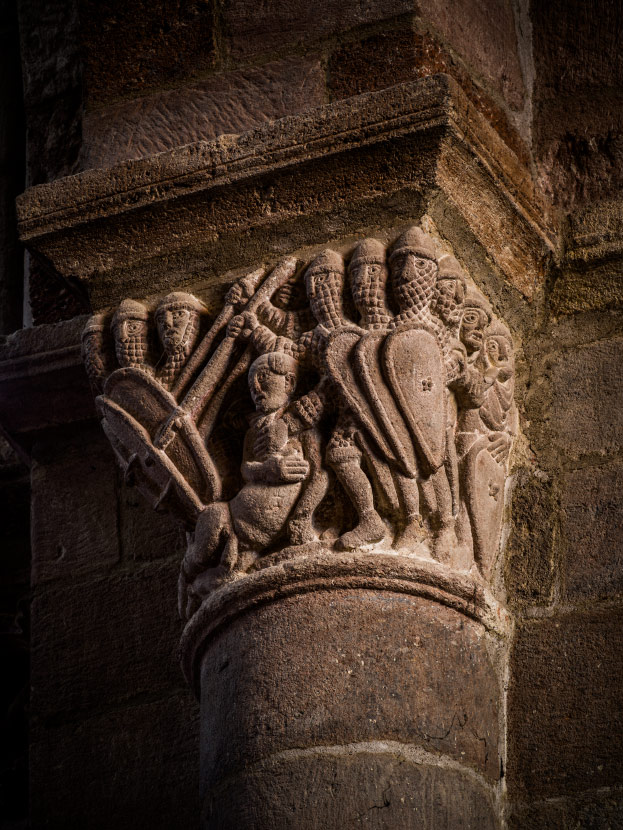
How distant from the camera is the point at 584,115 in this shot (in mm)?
3186

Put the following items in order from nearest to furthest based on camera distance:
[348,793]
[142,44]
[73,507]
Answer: [348,793] → [142,44] → [73,507]

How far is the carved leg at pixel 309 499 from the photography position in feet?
8.43

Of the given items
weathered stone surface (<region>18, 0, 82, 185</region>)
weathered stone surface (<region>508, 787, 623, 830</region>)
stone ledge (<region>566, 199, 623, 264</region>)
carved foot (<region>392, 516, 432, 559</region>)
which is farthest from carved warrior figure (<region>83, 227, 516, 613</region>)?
weathered stone surface (<region>18, 0, 82, 185</region>)

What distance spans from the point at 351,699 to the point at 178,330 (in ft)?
2.59

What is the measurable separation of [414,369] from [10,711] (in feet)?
4.89

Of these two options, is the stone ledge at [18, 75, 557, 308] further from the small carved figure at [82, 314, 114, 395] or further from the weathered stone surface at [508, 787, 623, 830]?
the weathered stone surface at [508, 787, 623, 830]

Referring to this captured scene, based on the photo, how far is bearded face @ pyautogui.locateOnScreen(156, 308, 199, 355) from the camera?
280cm

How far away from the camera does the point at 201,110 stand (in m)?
3.08

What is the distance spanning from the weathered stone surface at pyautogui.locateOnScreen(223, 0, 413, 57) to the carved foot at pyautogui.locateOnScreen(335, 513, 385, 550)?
1.05 m

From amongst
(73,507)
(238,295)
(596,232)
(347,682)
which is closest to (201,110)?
(238,295)

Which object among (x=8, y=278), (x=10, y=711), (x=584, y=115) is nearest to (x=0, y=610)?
(x=10, y=711)

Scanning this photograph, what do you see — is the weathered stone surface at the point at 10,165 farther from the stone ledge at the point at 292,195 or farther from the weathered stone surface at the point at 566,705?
the weathered stone surface at the point at 566,705

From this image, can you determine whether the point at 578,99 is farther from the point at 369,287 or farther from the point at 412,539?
the point at 412,539

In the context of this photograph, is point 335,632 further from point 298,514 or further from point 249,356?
point 249,356
